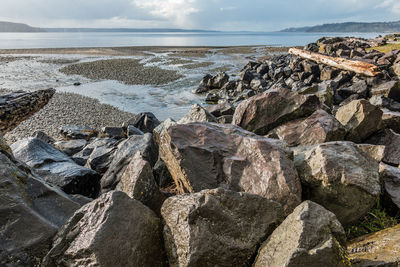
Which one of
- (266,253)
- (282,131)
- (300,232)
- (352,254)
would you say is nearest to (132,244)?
(266,253)

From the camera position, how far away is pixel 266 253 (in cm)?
290

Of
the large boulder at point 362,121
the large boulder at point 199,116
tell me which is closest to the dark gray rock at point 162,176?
the large boulder at point 199,116

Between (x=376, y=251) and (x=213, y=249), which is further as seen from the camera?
(x=376, y=251)

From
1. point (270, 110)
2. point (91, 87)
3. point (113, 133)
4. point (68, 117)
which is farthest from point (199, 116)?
point (91, 87)

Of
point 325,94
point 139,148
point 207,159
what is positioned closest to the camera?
point 207,159

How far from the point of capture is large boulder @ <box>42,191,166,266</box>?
2904 mm

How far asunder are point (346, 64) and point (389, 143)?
55.4ft

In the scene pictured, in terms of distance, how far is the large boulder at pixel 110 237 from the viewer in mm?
2904

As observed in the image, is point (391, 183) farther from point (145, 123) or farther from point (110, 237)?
point (145, 123)

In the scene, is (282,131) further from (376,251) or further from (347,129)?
(376,251)

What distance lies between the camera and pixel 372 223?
474 centimetres

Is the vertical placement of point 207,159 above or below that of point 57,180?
above

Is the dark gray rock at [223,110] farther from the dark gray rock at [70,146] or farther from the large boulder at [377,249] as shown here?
the large boulder at [377,249]

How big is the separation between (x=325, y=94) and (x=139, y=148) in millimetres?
9539
